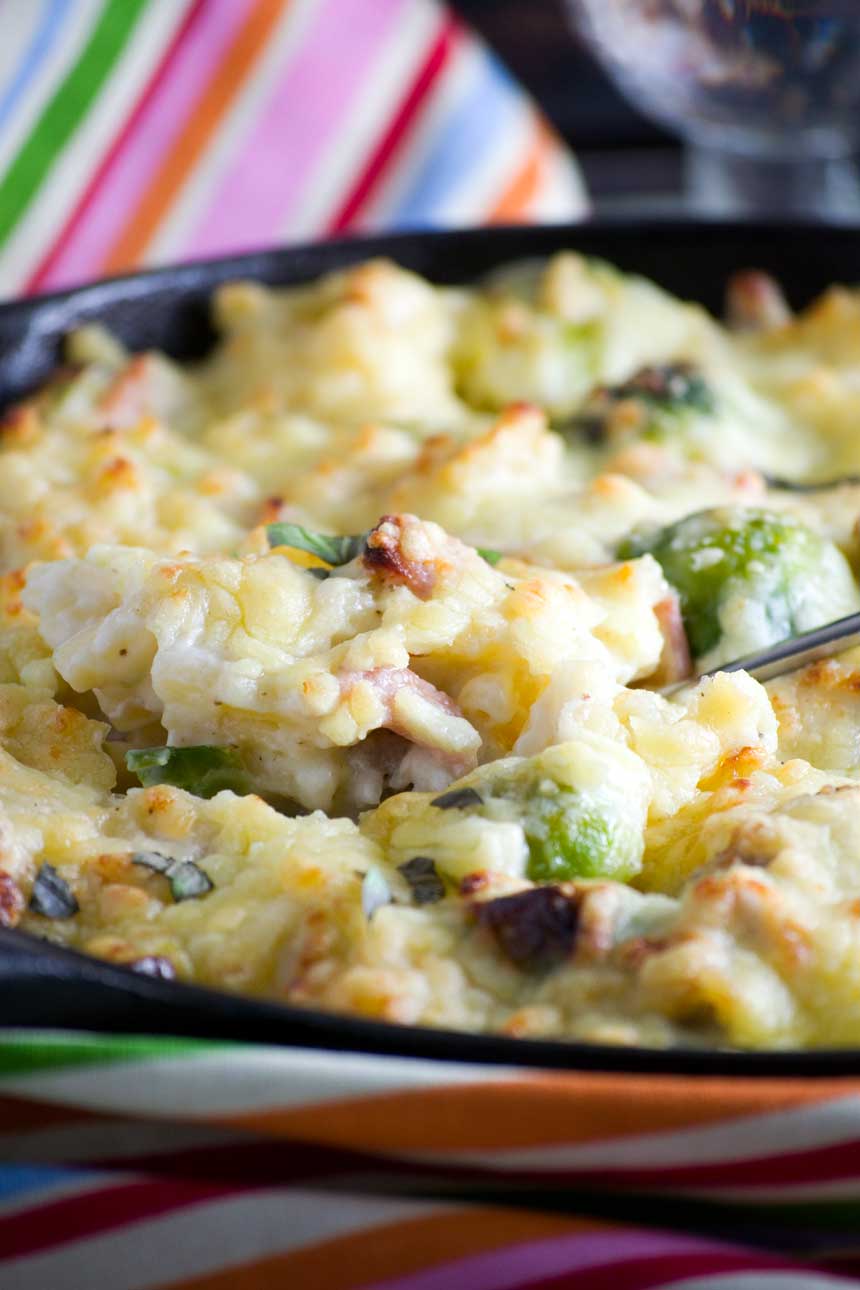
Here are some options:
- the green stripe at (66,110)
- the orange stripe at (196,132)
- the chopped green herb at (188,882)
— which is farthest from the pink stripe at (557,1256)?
the orange stripe at (196,132)

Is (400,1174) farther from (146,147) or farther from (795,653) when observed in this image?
(146,147)

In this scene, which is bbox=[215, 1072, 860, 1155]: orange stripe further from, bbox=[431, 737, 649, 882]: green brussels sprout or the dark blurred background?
the dark blurred background

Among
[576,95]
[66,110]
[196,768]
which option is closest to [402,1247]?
[196,768]

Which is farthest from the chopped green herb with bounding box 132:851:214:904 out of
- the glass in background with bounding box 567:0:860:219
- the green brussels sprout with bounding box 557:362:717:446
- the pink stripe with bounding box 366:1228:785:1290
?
the glass in background with bounding box 567:0:860:219

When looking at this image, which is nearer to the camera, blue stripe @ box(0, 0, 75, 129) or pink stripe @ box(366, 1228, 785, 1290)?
pink stripe @ box(366, 1228, 785, 1290)

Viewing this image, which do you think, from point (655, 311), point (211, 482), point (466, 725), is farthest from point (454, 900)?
point (655, 311)

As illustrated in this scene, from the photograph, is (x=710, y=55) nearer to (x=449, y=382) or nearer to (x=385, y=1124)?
(x=449, y=382)
